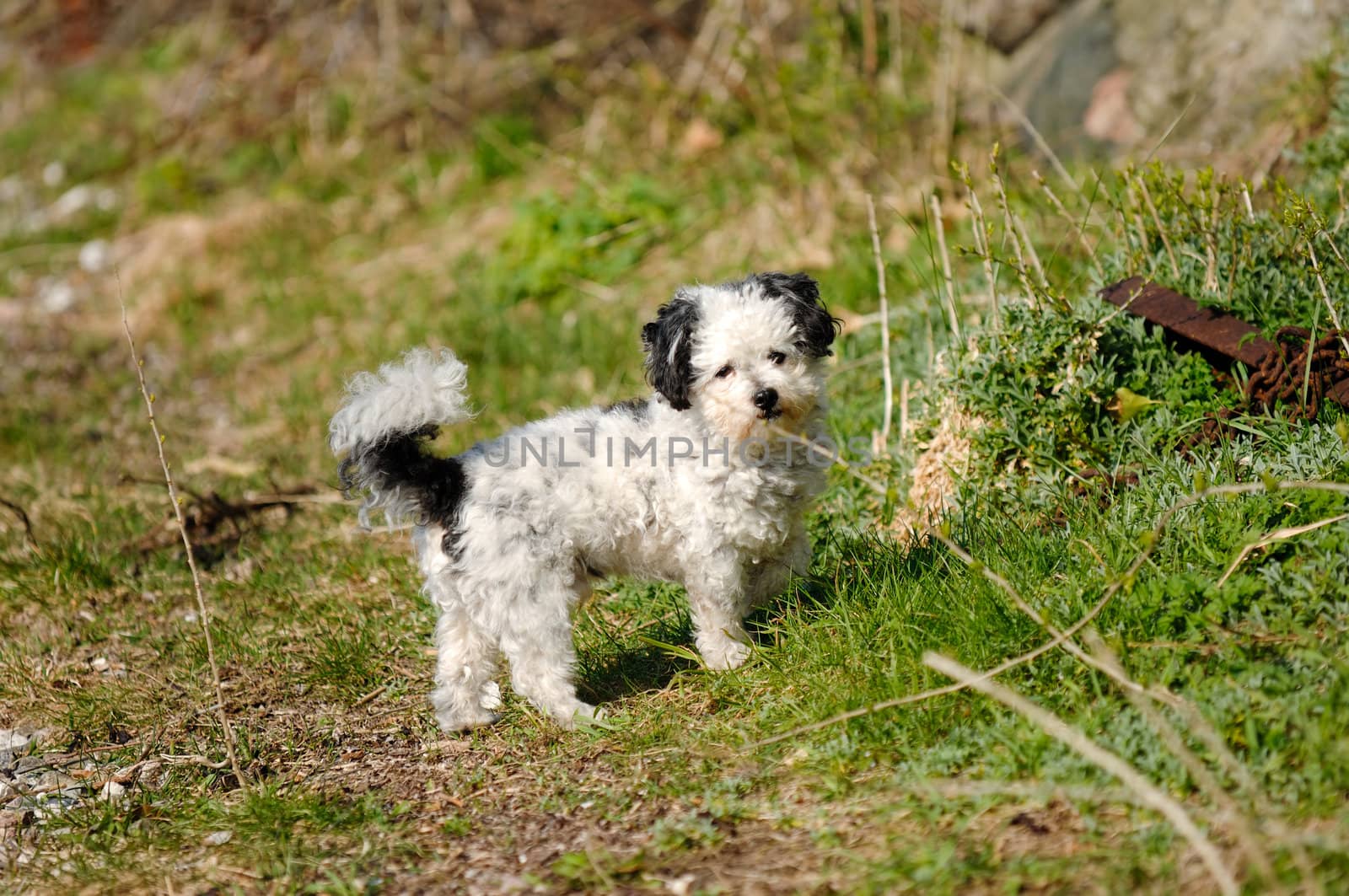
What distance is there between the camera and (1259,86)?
6727mm

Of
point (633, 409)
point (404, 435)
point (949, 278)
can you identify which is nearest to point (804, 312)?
point (633, 409)

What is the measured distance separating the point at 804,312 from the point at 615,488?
872 millimetres

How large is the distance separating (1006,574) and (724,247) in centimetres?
484

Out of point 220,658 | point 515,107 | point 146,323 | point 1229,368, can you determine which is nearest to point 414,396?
point 220,658

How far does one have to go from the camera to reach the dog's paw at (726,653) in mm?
3963

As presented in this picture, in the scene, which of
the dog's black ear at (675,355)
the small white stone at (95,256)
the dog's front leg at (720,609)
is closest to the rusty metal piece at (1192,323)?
the dog's black ear at (675,355)

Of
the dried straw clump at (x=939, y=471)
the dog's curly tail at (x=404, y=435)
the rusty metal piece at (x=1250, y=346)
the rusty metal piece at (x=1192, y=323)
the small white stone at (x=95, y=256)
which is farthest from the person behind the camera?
the small white stone at (x=95, y=256)

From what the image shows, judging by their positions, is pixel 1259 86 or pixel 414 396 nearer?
pixel 414 396

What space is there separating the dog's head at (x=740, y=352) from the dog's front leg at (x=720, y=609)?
0.45m

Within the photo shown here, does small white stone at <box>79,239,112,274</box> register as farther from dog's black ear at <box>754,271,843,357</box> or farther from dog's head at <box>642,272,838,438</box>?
dog's black ear at <box>754,271,843,357</box>

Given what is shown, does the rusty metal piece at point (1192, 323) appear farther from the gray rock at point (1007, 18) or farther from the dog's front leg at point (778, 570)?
the gray rock at point (1007, 18)

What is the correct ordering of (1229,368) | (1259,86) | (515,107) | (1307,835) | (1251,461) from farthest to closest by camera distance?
(515,107), (1259,86), (1229,368), (1251,461), (1307,835)

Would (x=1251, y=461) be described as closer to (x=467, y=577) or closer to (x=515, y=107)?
(x=467, y=577)

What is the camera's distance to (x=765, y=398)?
3.81 meters
